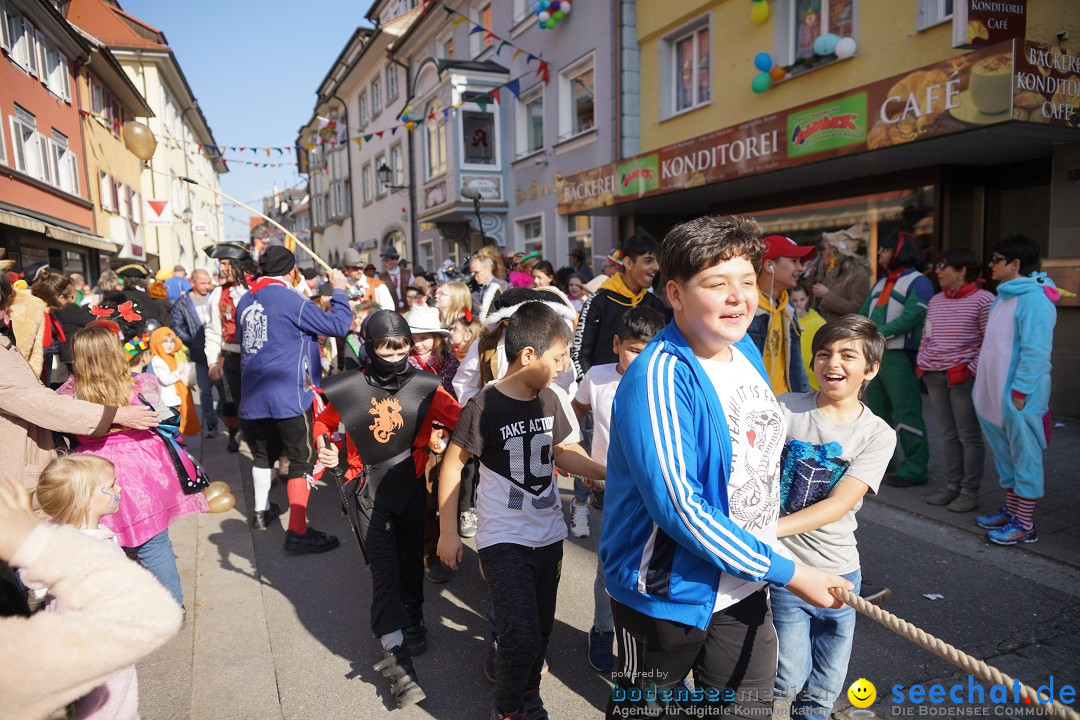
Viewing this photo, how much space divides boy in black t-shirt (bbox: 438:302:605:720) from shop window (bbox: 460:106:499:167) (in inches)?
618

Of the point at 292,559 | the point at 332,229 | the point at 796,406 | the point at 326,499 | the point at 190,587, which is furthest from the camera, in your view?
the point at 332,229

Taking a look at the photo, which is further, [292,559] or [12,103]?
[12,103]

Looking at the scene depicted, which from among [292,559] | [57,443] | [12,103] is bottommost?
[292,559]

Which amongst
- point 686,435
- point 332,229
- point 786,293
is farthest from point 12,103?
point 332,229

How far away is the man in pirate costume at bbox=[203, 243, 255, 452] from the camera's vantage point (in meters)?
5.86

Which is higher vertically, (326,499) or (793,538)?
(793,538)

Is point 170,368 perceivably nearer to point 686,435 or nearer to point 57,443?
point 57,443

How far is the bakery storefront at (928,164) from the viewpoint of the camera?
5664 mm

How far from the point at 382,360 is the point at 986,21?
6.45 meters

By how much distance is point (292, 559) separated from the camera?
14.2 feet

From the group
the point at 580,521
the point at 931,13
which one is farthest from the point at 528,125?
the point at 580,521

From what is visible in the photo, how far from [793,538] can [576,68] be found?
13.7 metres

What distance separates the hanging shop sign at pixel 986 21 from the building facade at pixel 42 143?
13982mm

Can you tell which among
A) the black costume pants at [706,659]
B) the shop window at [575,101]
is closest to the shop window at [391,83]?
the shop window at [575,101]
